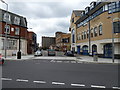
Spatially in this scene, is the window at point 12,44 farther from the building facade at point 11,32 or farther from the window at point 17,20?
the window at point 17,20

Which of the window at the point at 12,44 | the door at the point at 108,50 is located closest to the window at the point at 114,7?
the door at the point at 108,50

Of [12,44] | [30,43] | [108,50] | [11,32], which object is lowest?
[108,50]

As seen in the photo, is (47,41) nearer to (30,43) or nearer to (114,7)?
(30,43)

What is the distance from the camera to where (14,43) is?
32750 mm

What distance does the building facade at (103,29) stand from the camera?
74.1 feet

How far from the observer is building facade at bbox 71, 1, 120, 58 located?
22594 millimetres

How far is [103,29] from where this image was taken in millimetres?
24703

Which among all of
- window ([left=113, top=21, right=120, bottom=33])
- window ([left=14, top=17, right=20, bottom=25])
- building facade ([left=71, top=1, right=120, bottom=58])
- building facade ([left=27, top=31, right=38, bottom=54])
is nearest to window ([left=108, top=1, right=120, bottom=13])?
building facade ([left=71, top=1, right=120, bottom=58])

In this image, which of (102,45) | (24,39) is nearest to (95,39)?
(102,45)

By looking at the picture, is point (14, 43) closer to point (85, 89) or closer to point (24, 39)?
point (24, 39)

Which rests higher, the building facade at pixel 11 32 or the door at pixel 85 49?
the building facade at pixel 11 32

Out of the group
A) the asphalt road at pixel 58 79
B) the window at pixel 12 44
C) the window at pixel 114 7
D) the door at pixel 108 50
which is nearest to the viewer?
the asphalt road at pixel 58 79

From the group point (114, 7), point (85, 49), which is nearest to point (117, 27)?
point (114, 7)

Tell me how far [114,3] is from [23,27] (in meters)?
24.4
